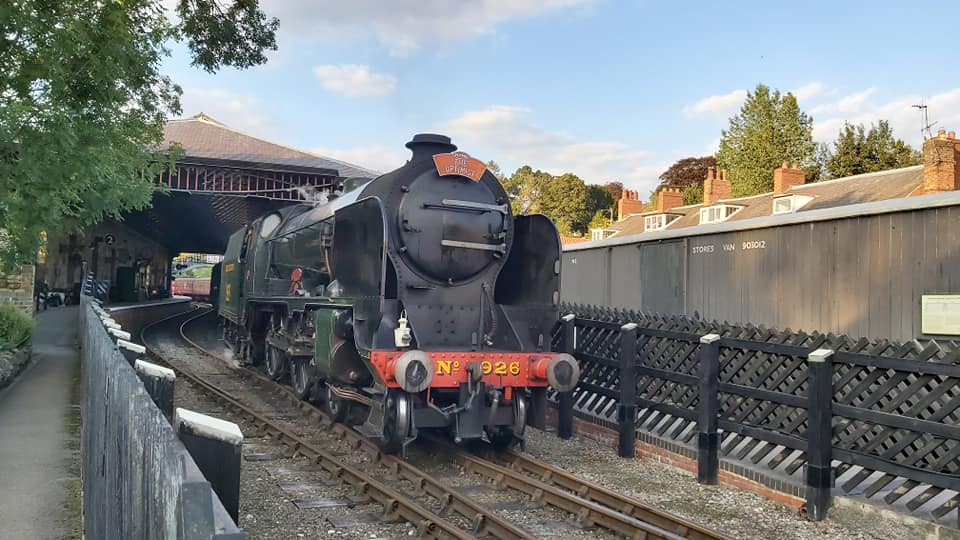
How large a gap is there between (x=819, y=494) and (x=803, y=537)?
46 cm

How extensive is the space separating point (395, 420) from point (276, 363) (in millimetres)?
5517

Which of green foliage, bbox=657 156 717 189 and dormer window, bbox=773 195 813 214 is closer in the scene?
dormer window, bbox=773 195 813 214

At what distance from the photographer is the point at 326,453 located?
700 cm

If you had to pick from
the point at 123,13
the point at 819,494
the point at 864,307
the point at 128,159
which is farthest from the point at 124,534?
the point at 128,159

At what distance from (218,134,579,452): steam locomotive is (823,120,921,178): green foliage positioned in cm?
3352

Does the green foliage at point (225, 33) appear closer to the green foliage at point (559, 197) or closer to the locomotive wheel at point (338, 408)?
the locomotive wheel at point (338, 408)

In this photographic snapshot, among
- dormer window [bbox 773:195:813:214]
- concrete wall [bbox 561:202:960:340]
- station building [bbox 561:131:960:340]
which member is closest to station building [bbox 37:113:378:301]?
station building [bbox 561:131:960:340]

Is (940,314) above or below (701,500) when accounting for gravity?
above

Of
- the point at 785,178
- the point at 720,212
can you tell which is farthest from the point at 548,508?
the point at 785,178

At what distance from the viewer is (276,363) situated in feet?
37.9

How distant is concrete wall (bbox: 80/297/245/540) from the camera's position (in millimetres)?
1466

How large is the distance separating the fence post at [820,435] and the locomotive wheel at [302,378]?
6.28 metres

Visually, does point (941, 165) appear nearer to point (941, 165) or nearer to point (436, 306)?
point (941, 165)

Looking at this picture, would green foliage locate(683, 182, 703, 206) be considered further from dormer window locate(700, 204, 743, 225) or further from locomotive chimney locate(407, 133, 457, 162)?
locomotive chimney locate(407, 133, 457, 162)
